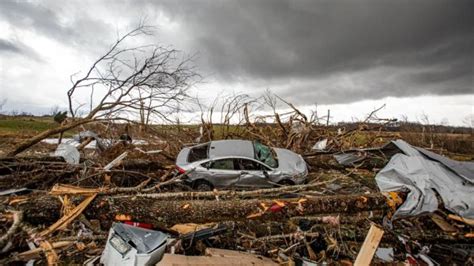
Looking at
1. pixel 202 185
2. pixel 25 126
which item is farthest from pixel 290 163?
pixel 25 126

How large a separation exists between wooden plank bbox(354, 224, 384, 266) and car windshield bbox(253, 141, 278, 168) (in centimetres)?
364

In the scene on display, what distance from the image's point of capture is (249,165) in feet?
23.1

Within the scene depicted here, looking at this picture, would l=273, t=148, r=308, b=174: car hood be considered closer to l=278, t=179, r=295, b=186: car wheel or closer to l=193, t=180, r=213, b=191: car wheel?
l=278, t=179, r=295, b=186: car wheel

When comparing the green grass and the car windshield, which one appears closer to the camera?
the car windshield

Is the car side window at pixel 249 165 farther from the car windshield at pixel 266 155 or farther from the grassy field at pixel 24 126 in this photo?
the grassy field at pixel 24 126

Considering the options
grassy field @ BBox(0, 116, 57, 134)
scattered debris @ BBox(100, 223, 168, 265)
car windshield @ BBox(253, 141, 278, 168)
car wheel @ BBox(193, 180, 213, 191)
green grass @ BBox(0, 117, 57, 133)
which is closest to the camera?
scattered debris @ BBox(100, 223, 168, 265)

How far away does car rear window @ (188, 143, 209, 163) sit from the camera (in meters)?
7.20

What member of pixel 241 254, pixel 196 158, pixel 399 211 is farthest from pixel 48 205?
pixel 399 211

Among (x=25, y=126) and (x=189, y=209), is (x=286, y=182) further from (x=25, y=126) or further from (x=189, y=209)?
(x=25, y=126)

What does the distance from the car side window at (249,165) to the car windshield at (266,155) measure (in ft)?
0.63

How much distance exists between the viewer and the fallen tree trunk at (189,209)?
11.7 ft

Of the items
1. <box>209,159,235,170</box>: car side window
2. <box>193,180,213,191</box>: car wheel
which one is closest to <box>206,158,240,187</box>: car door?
<box>209,159,235,170</box>: car side window

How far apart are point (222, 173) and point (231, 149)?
0.71 metres

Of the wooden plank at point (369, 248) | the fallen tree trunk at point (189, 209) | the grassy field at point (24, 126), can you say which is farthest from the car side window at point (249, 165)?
the grassy field at point (24, 126)
